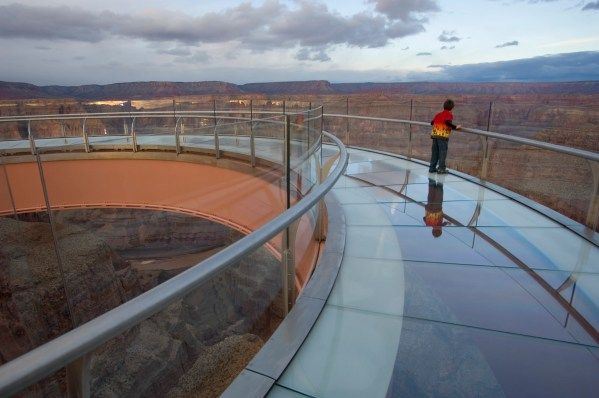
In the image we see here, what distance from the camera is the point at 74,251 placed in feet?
146

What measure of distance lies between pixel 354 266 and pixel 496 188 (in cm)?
457

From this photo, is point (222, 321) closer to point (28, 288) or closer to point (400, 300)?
point (400, 300)

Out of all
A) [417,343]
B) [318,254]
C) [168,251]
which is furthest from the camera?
[168,251]

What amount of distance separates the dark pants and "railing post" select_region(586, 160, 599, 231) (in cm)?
383

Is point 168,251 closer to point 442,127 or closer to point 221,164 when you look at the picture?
point 221,164

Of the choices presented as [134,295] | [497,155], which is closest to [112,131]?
[497,155]

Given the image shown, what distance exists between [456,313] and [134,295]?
51.8 meters

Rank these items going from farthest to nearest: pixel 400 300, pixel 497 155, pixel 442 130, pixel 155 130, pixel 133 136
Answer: pixel 155 130 → pixel 133 136 → pixel 497 155 → pixel 442 130 → pixel 400 300

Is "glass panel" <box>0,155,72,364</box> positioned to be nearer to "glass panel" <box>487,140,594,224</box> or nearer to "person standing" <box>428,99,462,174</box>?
"person standing" <box>428,99,462,174</box>

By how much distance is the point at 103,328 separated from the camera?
107cm

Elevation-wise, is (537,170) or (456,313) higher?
(456,313)

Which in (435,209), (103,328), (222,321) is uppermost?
(103,328)

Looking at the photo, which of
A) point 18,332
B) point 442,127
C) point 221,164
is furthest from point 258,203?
point 18,332

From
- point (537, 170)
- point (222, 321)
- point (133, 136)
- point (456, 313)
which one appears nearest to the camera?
point (222, 321)
